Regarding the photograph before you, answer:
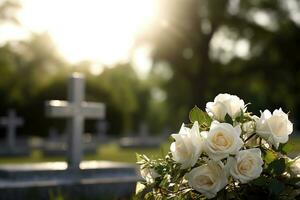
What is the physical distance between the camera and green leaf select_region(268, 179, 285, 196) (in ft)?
7.35

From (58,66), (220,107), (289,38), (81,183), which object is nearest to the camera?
(220,107)

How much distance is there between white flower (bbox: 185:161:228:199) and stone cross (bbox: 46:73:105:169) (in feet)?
20.9

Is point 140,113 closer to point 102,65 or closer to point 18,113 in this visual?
point 102,65

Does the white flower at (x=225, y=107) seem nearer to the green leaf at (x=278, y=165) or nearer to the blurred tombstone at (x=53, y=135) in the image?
the green leaf at (x=278, y=165)

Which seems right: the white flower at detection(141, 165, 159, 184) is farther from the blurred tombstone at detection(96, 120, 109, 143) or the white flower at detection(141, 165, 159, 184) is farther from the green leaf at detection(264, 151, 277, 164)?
the blurred tombstone at detection(96, 120, 109, 143)

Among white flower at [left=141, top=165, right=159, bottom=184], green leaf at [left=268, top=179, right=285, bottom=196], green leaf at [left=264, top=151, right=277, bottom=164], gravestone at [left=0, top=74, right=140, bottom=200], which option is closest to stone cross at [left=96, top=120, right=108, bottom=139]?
gravestone at [left=0, top=74, right=140, bottom=200]

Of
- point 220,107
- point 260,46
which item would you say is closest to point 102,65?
point 260,46

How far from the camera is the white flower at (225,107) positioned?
2436 millimetres

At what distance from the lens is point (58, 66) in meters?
38.8

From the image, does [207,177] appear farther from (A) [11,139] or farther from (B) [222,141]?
(A) [11,139]

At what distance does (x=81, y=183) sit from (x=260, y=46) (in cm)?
1965

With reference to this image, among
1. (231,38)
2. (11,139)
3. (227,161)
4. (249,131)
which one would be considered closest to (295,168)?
(249,131)

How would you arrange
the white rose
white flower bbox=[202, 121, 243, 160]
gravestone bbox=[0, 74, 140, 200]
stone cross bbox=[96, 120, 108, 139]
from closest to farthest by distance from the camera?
white flower bbox=[202, 121, 243, 160], the white rose, gravestone bbox=[0, 74, 140, 200], stone cross bbox=[96, 120, 108, 139]

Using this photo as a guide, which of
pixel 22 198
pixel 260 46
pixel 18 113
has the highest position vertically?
pixel 260 46
